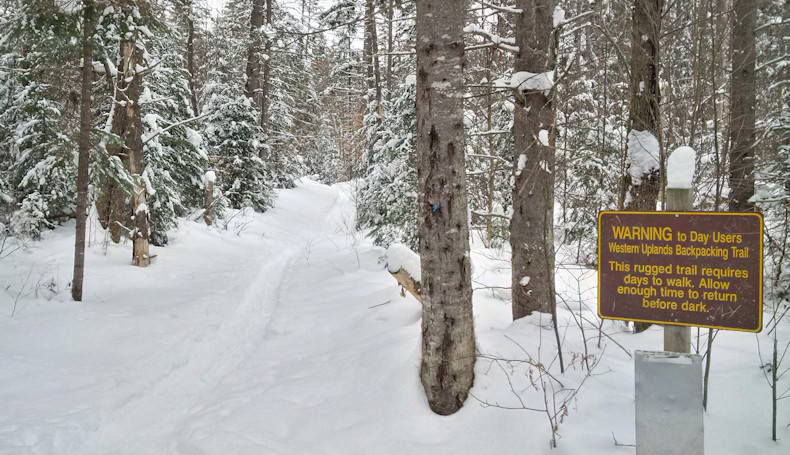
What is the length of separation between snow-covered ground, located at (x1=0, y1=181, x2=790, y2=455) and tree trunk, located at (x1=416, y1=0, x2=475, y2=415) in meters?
0.34

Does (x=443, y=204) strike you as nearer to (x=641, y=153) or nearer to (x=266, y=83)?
(x=641, y=153)

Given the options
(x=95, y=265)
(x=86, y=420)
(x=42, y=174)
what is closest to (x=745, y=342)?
(x=86, y=420)

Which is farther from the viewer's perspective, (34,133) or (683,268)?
(34,133)

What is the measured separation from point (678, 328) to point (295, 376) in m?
4.05

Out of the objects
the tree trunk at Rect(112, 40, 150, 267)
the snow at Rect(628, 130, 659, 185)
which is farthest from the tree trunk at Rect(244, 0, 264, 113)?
the snow at Rect(628, 130, 659, 185)

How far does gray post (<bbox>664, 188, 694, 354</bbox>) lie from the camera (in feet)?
8.14

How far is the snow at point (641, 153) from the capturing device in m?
4.52

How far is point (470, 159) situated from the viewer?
33.2 ft

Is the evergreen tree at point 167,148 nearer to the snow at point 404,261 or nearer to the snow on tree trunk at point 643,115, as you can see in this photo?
the snow at point 404,261

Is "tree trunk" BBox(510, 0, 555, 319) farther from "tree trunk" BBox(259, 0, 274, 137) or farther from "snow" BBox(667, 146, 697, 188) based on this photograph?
"tree trunk" BBox(259, 0, 274, 137)

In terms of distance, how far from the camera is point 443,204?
3779mm

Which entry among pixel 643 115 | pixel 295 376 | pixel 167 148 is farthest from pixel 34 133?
pixel 643 115

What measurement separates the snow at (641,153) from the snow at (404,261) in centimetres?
263

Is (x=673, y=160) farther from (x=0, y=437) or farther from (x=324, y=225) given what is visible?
(x=324, y=225)
